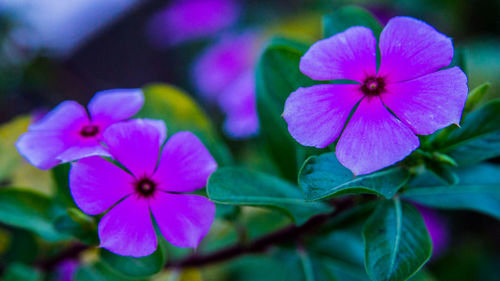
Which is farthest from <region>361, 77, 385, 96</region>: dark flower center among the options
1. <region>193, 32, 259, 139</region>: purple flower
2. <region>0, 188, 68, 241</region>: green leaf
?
<region>193, 32, 259, 139</region>: purple flower

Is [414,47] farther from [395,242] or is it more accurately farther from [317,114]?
[395,242]

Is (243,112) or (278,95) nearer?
(278,95)

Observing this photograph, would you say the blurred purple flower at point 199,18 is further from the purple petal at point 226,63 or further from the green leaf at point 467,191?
the green leaf at point 467,191

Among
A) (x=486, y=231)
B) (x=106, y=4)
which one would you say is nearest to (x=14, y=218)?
(x=486, y=231)

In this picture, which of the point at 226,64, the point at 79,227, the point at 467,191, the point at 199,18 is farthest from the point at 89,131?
the point at 199,18

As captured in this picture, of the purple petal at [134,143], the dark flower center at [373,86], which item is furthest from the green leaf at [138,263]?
the dark flower center at [373,86]
